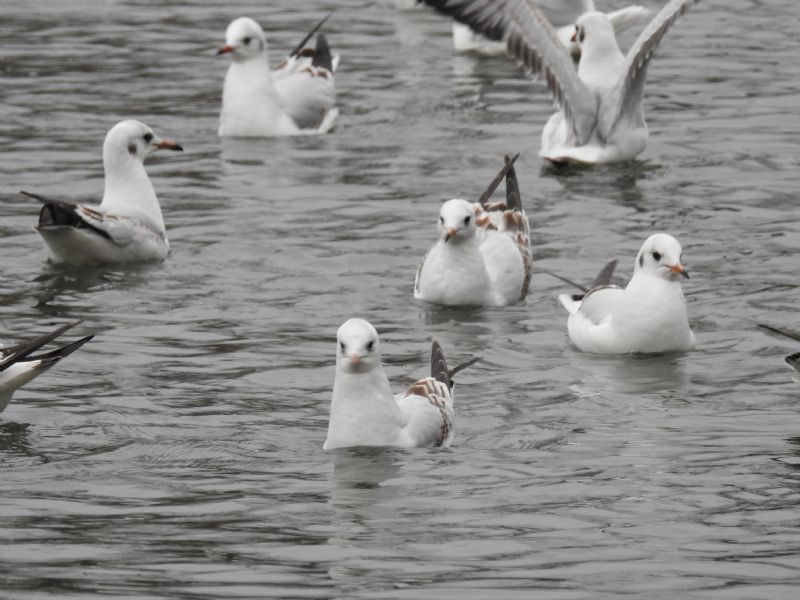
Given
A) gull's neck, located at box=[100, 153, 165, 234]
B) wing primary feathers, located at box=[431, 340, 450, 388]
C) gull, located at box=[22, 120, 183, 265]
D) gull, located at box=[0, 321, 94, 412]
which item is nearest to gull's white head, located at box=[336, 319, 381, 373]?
wing primary feathers, located at box=[431, 340, 450, 388]

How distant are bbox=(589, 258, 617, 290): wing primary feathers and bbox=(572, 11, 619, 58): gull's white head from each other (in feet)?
17.7

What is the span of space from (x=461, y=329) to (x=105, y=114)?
7378 mm

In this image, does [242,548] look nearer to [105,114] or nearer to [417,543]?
[417,543]

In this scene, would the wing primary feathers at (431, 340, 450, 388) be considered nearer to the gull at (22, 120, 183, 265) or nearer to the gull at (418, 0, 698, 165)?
the gull at (22, 120, 183, 265)

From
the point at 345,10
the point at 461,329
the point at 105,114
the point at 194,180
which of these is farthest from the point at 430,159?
the point at 345,10

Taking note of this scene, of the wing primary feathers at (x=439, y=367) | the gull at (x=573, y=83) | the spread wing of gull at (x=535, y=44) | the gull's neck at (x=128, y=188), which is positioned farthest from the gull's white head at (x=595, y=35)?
the wing primary feathers at (x=439, y=367)

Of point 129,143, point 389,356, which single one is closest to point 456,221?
point 389,356

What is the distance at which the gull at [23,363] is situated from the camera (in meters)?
9.97

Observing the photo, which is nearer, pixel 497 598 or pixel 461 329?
pixel 497 598

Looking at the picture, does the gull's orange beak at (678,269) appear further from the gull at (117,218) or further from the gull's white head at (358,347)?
the gull at (117,218)

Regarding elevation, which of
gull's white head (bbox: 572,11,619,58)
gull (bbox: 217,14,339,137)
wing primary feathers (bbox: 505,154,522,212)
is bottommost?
wing primary feathers (bbox: 505,154,522,212)

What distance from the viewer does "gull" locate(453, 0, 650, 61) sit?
72.5ft

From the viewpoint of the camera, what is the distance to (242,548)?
26.3ft

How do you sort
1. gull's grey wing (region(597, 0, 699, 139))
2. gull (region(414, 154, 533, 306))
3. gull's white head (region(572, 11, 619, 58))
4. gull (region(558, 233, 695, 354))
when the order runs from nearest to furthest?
gull (region(558, 233, 695, 354)) < gull (region(414, 154, 533, 306)) < gull's grey wing (region(597, 0, 699, 139)) < gull's white head (region(572, 11, 619, 58))
